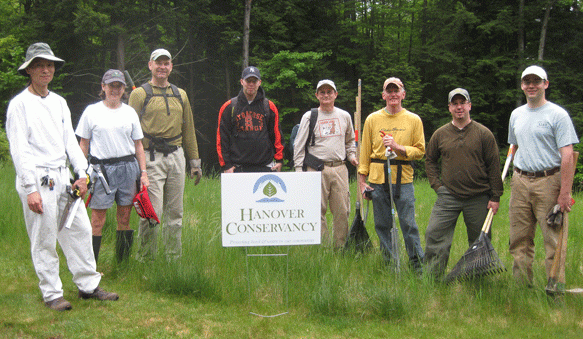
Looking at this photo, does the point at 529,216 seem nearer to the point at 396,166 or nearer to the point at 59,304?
the point at 396,166

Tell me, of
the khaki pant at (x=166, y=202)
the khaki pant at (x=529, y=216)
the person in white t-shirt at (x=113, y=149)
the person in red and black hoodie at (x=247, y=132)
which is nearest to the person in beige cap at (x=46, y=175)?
the person in white t-shirt at (x=113, y=149)

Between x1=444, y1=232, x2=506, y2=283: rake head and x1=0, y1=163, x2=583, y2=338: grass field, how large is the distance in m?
0.16

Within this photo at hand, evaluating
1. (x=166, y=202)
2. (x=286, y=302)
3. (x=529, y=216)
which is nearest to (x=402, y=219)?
(x=529, y=216)

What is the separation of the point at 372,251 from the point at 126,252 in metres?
2.69

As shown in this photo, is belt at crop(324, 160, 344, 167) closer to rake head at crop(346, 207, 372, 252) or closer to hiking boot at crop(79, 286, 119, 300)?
rake head at crop(346, 207, 372, 252)

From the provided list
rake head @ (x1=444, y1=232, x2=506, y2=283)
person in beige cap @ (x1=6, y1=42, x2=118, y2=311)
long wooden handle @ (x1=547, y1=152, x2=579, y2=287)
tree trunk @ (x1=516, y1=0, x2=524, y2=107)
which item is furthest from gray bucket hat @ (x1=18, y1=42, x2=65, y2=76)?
tree trunk @ (x1=516, y1=0, x2=524, y2=107)

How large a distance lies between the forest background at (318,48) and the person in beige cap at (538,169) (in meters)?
17.2

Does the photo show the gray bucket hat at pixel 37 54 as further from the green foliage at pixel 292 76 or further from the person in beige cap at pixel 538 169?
the green foliage at pixel 292 76

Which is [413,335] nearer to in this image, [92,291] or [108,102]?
[92,291]

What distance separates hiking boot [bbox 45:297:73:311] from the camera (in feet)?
14.0

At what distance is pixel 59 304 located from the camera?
4281 mm

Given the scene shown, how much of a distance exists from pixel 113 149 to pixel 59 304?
1641mm

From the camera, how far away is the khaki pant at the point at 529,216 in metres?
4.67

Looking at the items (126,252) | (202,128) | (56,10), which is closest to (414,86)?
(202,128)
